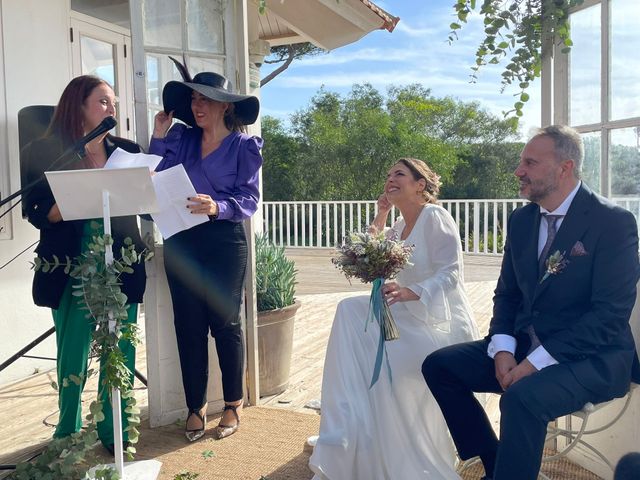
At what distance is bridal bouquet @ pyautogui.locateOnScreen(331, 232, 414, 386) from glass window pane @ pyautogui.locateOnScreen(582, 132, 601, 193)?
0.99 metres

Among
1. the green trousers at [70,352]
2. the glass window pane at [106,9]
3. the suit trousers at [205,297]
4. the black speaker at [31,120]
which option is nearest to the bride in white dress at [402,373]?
the suit trousers at [205,297]

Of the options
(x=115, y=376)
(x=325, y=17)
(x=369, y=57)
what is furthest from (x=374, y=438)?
(x=369, y=57)

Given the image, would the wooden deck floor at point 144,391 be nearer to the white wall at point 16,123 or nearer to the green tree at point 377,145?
the white wall at point 16,123

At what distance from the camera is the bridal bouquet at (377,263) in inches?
92.9

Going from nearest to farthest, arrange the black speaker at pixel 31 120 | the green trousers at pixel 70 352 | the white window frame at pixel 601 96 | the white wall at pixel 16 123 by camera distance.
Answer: the white window frame at pixel 601 96 → the green trousers at pixel 70 352 → the black speaker at pixel 31 120 → the white wall at pixel 16 123

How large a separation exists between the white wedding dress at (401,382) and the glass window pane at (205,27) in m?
1.61

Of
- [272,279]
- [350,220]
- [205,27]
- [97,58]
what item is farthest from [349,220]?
[205,27]

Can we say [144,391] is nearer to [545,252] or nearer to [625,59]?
[545,252]

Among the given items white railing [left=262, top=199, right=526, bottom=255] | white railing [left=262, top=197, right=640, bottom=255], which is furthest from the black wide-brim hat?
white railing [left=262, top=199, right=526, bottom=255]

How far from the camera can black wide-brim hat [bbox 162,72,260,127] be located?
9.21 feet

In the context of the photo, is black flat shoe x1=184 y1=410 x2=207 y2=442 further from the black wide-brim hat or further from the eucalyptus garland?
the black wide-brim hat

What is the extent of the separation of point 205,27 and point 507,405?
2.59m

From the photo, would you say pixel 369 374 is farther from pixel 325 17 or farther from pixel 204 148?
pixel 325 17

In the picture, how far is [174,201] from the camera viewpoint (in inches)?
101
